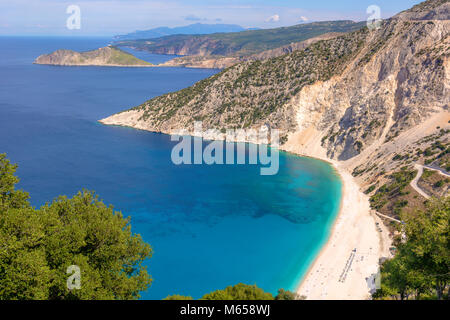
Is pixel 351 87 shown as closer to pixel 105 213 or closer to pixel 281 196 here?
pixel 281 196

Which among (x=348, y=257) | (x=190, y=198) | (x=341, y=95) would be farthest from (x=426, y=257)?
(x=341, y=95)

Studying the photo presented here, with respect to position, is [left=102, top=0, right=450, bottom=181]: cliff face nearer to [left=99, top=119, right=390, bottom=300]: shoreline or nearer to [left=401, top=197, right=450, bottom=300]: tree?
[left=99, top=119, right=390, bottom=300]: shoreline

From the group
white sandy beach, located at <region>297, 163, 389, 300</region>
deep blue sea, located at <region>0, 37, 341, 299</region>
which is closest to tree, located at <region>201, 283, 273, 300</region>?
deep blue sea, located at <region>0, 37, 341, 299</region>

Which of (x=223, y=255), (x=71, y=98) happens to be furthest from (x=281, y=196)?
(x=71, y=98)

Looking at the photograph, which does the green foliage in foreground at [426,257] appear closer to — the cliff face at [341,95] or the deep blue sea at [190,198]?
the deep blue sea at [190,198]

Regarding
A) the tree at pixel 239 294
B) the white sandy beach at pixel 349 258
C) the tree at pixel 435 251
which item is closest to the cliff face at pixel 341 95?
the white sandy beach at pixel 349 258

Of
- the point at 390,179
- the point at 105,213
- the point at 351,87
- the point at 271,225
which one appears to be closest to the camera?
the point at 105,213
